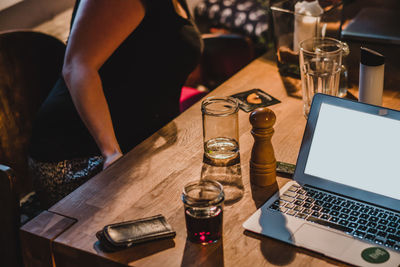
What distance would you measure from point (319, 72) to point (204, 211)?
2.42ft

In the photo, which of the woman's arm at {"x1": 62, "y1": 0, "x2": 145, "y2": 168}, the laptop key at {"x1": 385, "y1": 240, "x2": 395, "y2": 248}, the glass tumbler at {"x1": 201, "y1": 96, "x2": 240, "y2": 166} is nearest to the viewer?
the laptop key at {"x1": 385, "y1": 240, "x2": 395, "y2": 248}

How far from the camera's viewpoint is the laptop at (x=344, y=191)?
1.04 m

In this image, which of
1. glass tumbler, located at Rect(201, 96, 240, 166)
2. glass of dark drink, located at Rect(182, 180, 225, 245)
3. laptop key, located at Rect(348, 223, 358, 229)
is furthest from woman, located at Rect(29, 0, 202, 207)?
laptop key, located at Rect(348, 223, 358, 229)

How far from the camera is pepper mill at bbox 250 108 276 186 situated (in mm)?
1212

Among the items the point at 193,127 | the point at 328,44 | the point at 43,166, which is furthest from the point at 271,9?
the point at 43,166

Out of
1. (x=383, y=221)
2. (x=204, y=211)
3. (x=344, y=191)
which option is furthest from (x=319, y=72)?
(x=204, y=211)

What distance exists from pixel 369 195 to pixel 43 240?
694 mm

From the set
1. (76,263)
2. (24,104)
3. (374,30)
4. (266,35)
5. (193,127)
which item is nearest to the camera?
(76,263)

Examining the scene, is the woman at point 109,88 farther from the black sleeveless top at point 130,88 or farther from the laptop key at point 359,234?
the laptop key at point 359,234

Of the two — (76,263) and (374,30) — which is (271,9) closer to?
(374,30)

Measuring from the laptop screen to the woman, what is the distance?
0.59 meters

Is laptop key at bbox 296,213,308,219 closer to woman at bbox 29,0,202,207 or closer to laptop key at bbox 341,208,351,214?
laptop key at bbox 341,208,351,214

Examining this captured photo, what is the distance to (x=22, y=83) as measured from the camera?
1.87 meters

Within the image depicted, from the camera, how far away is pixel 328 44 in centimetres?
168
